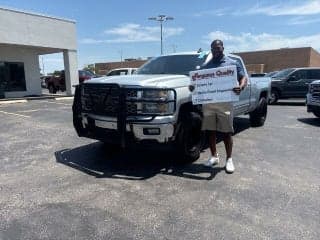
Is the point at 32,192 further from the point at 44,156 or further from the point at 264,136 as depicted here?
the point at 264,136

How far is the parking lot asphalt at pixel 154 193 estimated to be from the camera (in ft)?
12.3

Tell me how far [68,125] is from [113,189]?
580 cm

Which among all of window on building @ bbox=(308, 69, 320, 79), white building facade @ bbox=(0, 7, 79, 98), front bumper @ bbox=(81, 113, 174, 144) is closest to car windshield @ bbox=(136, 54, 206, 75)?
front bumper @ bbox=(81, 113, 174, 144)

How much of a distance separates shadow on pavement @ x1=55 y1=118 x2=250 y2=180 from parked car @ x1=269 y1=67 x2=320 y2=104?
39.3 feet

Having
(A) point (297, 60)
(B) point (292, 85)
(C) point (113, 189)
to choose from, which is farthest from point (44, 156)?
(A) point (297, 60)

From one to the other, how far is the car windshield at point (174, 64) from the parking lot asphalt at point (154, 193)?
156 centimetres

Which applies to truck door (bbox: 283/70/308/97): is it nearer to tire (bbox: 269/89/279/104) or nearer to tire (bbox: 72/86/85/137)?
tire (bbox: 269/89/279/104)

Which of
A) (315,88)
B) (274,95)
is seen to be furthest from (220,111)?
(274,95)

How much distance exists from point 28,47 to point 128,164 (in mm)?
18641

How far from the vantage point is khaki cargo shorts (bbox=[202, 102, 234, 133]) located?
18.4ft

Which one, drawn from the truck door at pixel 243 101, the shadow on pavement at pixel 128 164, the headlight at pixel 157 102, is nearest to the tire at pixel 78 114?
the shadow on pavement at pixel 128 164

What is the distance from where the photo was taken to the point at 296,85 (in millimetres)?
16953

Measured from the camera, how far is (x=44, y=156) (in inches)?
265

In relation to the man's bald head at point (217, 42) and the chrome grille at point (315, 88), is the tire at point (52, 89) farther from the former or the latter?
the man's bald head at point (217, 42)
